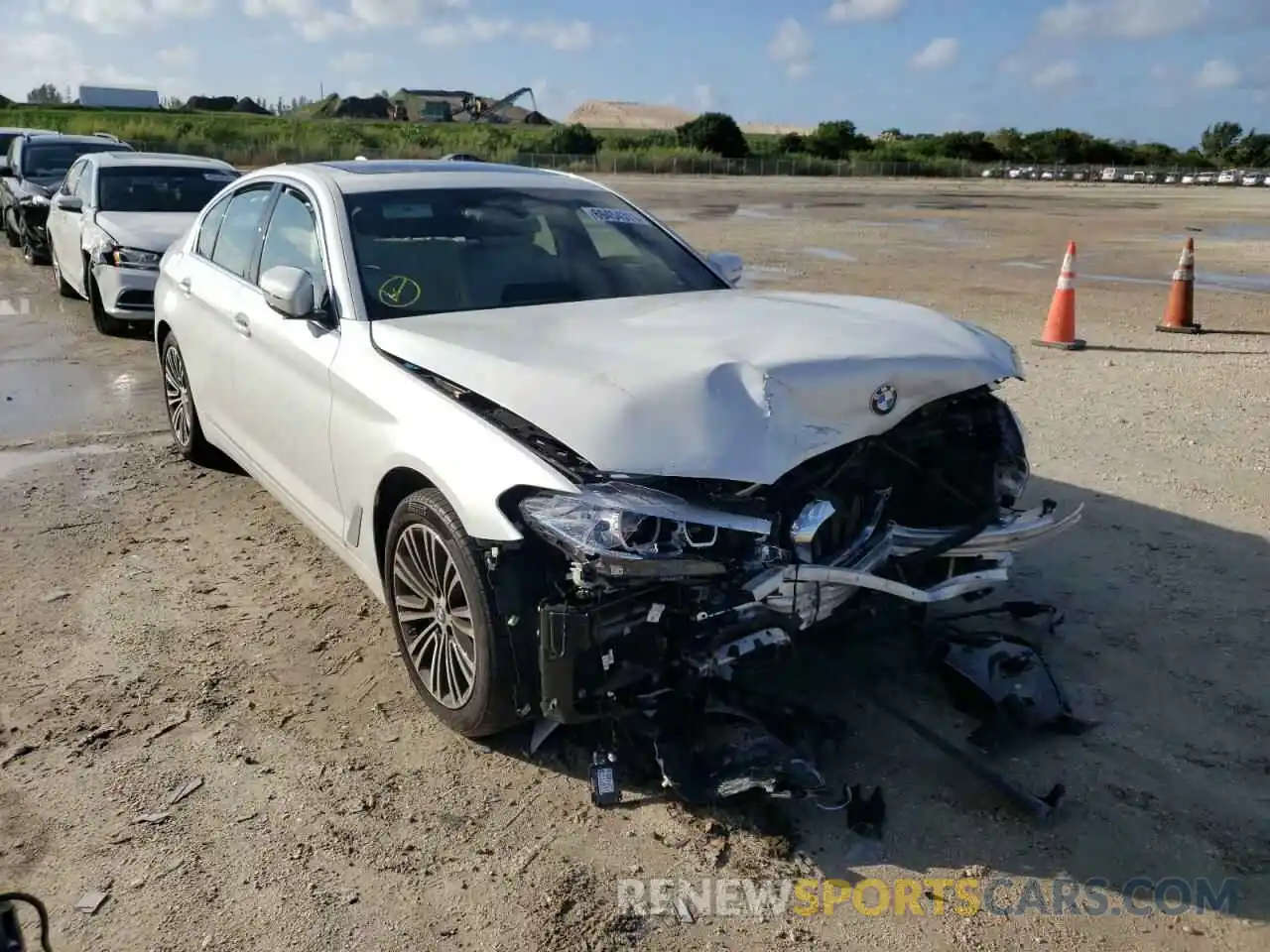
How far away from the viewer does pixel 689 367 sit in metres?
3.33

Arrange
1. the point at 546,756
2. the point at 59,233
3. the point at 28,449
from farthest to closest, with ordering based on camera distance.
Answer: the point at 59,233
the point at 28,449
the point at 546,756

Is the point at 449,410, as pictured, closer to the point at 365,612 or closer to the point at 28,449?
the point at 365,612

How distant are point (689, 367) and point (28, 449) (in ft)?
17.4

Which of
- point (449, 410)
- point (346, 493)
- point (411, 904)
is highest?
point (449, 410)

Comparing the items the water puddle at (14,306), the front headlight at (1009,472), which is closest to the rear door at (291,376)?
the front headlight at (1009,472)

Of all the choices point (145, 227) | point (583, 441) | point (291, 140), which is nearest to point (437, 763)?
point (583, 441)

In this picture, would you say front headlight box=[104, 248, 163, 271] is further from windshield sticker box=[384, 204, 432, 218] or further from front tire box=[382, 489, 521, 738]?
front tire box=[382, 489, 521, 738]

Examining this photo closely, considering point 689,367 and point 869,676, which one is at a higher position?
point 689,367

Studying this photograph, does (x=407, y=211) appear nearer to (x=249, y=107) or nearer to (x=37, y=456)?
(x=37, y=456)

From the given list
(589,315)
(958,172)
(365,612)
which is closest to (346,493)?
(365,612)

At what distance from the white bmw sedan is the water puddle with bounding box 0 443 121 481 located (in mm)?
2325

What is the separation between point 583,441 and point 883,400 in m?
1.02

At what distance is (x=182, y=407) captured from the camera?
6367mm

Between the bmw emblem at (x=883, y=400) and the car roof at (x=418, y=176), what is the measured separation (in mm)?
2256
